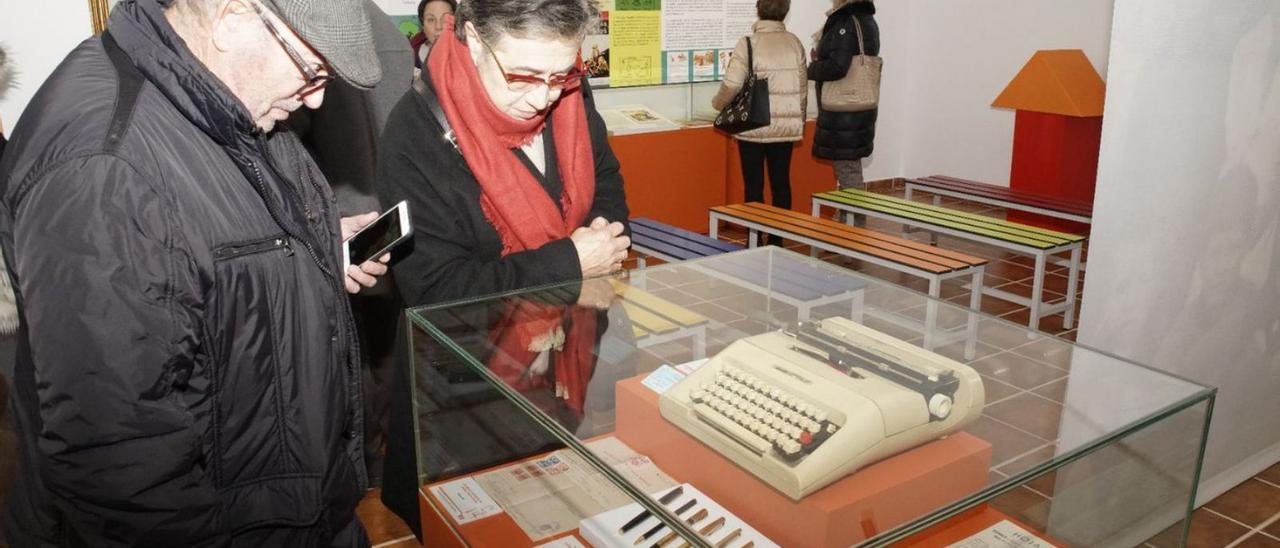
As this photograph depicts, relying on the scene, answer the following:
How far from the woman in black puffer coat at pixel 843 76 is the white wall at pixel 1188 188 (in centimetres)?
374

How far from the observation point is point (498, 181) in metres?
2.20

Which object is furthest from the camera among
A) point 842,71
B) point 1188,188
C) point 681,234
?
point 842,71

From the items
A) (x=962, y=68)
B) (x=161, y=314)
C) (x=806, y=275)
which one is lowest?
(x=806, y=275)

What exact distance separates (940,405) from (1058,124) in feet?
21.7

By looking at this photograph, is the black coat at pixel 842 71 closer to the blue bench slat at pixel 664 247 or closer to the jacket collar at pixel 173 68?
the blue bench slat at pixel 664 247

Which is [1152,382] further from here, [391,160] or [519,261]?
[391,160]

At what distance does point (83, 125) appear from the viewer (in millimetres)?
1256

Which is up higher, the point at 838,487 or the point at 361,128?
the point at 361,128

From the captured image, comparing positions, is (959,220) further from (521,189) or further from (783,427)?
(783,427)

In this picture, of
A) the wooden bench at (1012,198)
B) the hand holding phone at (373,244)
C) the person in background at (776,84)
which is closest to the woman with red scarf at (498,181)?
the hand holding phone at (373,244)

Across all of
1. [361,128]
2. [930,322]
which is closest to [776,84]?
[361,128]

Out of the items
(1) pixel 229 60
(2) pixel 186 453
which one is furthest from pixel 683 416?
(1) pixel 229 60

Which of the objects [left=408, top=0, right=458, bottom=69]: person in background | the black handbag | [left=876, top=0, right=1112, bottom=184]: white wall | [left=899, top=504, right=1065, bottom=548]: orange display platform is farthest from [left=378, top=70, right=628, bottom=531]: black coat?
[left=876, top=0, right=1112, bottom=184]: white wall

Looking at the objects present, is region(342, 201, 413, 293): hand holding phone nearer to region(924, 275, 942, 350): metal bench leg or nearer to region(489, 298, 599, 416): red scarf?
region(489, 298, 599, 416): red scarf
